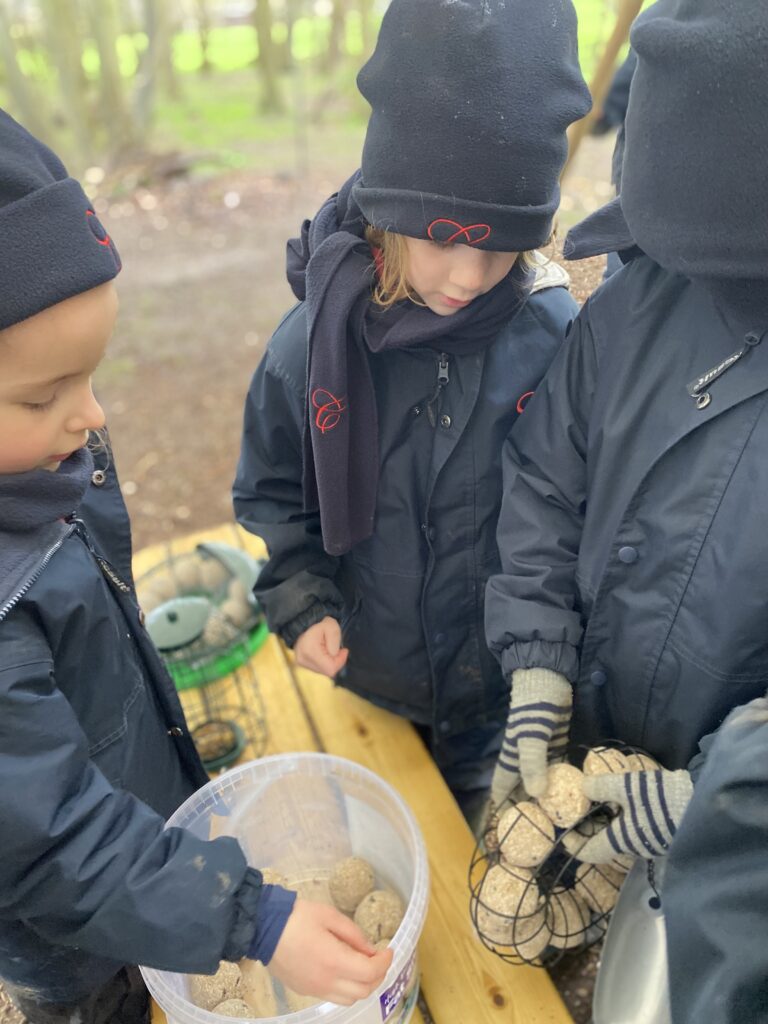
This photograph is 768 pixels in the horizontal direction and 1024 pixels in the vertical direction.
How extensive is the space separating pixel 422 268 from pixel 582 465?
0.34 meters

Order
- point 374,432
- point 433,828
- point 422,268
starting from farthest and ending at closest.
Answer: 1. point 433,828
2. point 374,432
3. point 422,268

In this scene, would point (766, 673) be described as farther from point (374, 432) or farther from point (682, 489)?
point (374, 432)

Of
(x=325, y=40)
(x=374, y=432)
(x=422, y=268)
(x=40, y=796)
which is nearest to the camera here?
(x=40, y=796)

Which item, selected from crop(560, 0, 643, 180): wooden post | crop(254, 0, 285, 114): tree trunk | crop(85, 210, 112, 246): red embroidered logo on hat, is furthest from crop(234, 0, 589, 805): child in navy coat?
crop(254, 0, 285, 114): tree trunk

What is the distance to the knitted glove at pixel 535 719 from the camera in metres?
1.08

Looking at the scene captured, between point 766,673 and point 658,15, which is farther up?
point 658,15

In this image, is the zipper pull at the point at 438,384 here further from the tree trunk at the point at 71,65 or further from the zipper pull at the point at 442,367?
the tree trunk at the point at 71,65

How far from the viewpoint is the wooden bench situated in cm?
115

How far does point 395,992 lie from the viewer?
3.37 ft

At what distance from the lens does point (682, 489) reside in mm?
958

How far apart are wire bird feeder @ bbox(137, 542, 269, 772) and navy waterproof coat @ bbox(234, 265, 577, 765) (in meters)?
0.26

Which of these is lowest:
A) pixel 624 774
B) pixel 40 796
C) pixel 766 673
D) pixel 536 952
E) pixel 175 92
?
pixel 175 92

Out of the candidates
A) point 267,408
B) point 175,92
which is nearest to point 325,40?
point 175,92

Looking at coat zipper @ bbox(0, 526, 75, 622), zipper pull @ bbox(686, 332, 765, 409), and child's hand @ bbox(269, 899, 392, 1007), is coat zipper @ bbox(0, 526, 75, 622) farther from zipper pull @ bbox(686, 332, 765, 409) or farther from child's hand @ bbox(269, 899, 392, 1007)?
zipper pull @ bbox(686, 332, 765, 409)
